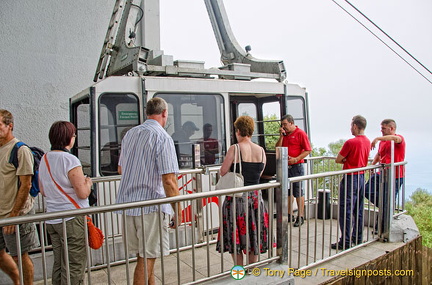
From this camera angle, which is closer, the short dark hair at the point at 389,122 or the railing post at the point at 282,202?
the railing post at the point at 282,202

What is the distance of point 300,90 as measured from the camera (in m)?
5.66

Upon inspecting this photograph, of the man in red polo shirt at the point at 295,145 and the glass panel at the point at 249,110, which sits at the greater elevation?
the glass panel at the point at 249,110

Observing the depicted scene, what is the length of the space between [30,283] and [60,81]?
470 cm

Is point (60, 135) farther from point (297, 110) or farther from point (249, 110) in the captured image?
point (297, 110)

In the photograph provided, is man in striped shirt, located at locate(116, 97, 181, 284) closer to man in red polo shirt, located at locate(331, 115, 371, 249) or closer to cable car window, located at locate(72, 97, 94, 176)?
cable car window, located at locate(72, 97, 94, 176)

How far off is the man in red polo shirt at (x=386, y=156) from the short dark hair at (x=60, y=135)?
3494 mm

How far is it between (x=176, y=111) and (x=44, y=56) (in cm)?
374

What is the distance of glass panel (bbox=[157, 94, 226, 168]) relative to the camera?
439 centimetres

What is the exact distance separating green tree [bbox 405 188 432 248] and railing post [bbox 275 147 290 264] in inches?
691

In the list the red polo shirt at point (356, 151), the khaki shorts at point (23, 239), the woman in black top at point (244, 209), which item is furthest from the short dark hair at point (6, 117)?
the red polo shirt at point (356, 151)

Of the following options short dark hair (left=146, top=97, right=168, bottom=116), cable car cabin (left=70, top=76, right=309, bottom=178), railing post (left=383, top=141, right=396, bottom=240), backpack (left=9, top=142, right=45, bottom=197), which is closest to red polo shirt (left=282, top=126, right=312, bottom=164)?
cable car cabin (left=70, top=76, right=309, bottom=178)

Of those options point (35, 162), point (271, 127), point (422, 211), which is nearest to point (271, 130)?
point (271, 127)

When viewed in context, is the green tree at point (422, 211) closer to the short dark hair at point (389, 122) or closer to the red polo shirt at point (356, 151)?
the short dark hair at point (389, 122)

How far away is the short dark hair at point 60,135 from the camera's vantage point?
8.29ft
